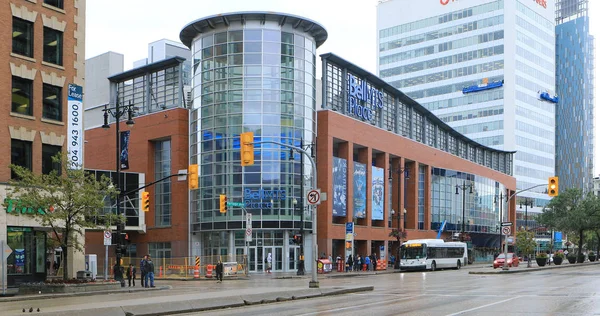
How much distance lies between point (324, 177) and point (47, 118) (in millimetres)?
33326

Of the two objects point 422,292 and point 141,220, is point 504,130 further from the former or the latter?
point 422,292

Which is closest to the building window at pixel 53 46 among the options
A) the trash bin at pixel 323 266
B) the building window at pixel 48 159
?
the building window at pixel 48 159

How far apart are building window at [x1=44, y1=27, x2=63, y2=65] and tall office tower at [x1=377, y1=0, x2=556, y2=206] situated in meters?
120

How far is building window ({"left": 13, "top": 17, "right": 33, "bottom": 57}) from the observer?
3659 cm

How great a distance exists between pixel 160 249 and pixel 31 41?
114ft

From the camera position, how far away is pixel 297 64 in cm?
6506

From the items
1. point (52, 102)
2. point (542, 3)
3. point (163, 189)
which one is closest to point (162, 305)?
point (52, 102)

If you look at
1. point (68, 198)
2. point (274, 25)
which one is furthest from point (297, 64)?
point (68, 198)

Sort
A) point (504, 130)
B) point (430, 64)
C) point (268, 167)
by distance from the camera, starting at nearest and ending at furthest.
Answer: point (268, 167), point (504, 130), point (430, 64)

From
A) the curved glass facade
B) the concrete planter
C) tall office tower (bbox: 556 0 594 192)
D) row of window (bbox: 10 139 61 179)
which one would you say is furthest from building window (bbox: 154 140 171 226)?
tall office tower (bbox: 556 0 594 192)

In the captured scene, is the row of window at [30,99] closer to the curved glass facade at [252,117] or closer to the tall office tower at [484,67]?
the curved glass facade at [252,117]

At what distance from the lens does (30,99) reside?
3703 cm

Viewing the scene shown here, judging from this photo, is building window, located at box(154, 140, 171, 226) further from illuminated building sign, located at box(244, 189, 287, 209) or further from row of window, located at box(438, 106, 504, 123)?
row of window, located at box(438, 106, 504, 123)

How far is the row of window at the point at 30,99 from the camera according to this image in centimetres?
3650
